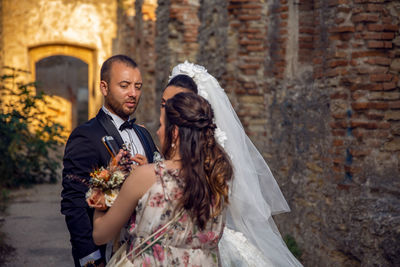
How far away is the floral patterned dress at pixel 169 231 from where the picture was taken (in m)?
2.14

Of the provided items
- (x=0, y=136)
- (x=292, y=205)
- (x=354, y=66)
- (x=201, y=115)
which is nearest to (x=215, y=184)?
(x=201, y=115)

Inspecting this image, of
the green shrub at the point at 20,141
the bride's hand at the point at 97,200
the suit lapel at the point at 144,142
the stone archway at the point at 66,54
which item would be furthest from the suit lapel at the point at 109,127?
the stone archway at the point at 66,54

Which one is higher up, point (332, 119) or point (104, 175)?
point (332, 119)

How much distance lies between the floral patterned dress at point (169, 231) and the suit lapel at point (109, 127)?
622mm

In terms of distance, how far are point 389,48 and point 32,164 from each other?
749 cm

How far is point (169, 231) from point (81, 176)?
64 centimetres

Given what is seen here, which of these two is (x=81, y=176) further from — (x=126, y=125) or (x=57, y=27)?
(x=57, y=27)

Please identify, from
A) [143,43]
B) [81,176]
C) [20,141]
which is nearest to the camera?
[81,176]

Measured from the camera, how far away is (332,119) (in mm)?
4621

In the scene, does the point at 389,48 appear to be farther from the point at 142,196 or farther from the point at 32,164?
the point at 32,164

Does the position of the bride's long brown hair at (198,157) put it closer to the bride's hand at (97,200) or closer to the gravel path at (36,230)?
the bride's hand at (97,200)

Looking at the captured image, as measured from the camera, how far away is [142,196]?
7.06 feet

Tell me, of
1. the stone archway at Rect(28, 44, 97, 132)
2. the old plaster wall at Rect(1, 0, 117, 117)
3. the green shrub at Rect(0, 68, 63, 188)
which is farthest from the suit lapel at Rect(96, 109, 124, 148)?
the old plaster wall at Rect(1, 0, 117, 117)

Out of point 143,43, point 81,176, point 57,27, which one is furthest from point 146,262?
point 57,27
